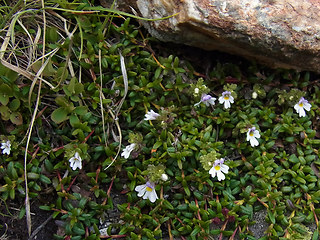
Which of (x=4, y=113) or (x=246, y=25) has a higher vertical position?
(x=246, y=25)

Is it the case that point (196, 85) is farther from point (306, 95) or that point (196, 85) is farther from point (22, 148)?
point (22, 148)

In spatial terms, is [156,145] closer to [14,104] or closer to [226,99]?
[226,99]

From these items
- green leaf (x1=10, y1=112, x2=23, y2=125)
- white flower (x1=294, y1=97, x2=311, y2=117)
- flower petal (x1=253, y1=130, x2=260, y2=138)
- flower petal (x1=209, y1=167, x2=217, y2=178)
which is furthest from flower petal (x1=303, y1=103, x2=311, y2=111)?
green leaf (x1=10, y1=112, x2=23, y2=125)

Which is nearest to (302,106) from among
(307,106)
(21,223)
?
(307,106)

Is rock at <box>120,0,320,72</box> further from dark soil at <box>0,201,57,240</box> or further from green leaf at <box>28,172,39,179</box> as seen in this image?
dark soil at <box>0,201,57,240</box>

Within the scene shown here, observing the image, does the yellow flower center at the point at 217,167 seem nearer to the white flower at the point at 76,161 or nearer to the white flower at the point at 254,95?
the white flower at the point at 254,95

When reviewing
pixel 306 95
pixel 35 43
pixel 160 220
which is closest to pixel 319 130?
pixel 306 95
